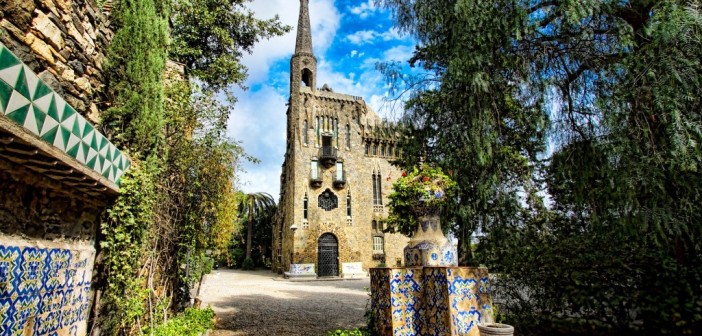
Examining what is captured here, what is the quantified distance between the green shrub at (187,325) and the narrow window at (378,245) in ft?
69.9

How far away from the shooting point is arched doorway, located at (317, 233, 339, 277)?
A: 82.0 feet

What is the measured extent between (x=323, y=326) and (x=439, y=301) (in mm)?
4054

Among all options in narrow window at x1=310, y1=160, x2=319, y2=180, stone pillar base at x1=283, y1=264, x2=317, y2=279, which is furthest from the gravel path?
narrow window at x1=310, y1=160, x2=319, y2=180

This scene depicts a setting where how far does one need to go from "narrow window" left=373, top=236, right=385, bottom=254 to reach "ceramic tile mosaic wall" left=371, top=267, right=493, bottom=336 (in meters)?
23.1

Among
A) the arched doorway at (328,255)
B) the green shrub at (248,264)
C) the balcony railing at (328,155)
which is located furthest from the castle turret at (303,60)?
the green shrub at (248,264)

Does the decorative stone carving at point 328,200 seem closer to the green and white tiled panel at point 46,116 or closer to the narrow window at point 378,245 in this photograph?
the narrow window at point 378,245

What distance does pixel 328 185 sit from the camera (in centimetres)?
2636

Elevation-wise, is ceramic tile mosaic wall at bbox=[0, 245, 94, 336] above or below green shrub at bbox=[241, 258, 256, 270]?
above

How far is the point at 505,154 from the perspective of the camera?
18.5 ft

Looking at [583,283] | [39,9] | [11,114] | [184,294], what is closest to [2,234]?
[11,114]

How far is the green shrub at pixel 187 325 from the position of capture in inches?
197

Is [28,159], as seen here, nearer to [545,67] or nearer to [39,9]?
[39,9]

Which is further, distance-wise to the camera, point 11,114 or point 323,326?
point 323,326

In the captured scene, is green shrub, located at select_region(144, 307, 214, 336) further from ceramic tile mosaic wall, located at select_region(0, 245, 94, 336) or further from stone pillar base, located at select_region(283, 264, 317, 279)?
stone pillar base, located at select_region(283, 264, 317, 279)
